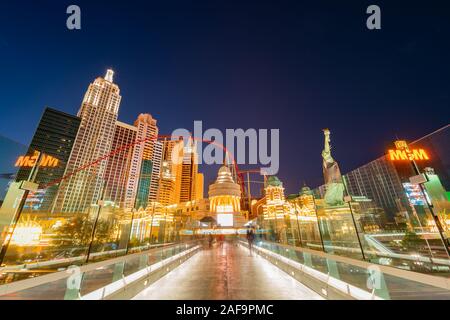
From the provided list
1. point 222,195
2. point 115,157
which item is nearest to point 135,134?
point 115,157

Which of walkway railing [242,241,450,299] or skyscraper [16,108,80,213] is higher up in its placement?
skyscraper [16,108,80,213]

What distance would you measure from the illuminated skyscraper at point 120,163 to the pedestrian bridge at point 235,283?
10373 centimetres

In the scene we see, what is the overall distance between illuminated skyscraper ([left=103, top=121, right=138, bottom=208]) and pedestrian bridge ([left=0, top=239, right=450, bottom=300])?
4084 inches

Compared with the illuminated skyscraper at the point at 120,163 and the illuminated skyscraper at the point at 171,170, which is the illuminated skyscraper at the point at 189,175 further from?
the illuminated skyscraper at the point at 120,163

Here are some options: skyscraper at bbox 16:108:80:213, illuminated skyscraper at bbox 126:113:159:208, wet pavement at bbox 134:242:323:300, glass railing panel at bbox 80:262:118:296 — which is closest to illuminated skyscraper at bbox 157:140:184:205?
illuminated skyscraper at bbox 126:113:159:208

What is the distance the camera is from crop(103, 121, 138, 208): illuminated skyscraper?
327 feet

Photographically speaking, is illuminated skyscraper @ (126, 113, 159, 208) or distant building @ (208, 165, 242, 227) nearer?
distant building @ (208, 165, 242, 227)

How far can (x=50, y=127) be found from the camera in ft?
305

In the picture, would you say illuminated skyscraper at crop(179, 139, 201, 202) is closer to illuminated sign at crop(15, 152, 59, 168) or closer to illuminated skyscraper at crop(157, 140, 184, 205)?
illuminated skyscraper at crop(157, 140, 184, 205)

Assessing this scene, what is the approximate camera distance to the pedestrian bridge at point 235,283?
10.2ft

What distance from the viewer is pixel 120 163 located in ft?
347
